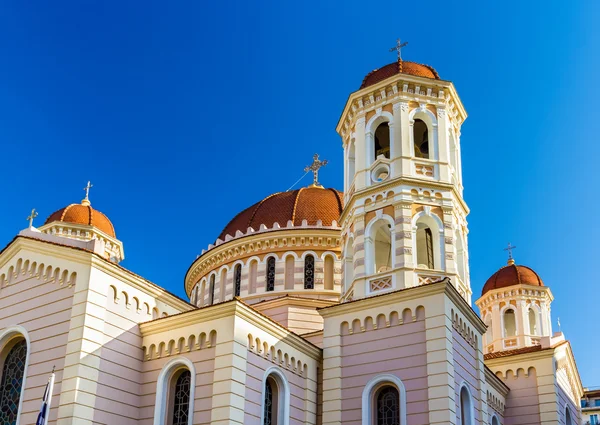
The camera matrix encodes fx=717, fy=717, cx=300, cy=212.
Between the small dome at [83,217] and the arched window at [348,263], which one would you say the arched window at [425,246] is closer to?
the arched window at [348,263]

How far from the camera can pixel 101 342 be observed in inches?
795

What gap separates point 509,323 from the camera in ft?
138

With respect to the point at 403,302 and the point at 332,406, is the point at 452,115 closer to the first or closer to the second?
the point at 403,302

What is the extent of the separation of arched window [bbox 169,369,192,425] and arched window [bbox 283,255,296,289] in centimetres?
1123

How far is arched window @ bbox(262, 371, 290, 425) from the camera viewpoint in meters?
21.2

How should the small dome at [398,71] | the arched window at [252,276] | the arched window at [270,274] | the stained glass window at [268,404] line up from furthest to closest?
the arched window at [252,276] < the arched window at [270,274] < the small dome at [398,71] < the stained glass window at [268,404]

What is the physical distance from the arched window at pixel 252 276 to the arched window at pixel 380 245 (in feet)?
26.1

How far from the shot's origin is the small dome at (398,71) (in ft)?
88.7

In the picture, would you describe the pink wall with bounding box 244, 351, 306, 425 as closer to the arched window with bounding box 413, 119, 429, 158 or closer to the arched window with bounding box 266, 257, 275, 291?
the arched window with bounding box 266, 257, 275, 291

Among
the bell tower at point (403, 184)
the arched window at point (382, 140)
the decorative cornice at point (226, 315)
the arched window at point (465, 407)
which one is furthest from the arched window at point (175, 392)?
the arched window at point (382, 140)

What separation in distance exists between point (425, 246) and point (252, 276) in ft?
32.4

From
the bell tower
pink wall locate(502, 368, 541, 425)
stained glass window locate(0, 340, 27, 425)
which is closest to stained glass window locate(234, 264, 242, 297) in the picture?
the bell tower

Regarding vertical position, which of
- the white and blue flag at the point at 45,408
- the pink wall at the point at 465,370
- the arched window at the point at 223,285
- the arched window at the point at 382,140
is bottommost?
the white and blue flag at the point at 45,408

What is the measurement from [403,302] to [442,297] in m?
1.29
